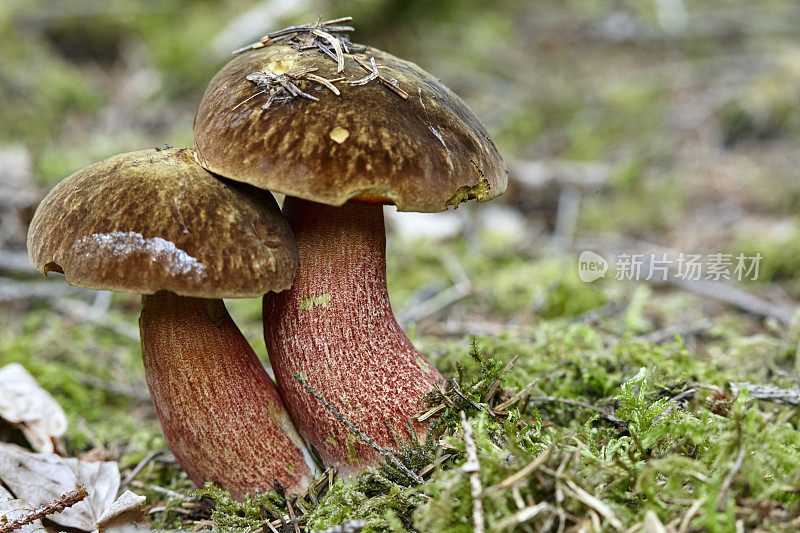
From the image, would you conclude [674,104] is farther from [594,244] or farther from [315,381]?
[315,381]

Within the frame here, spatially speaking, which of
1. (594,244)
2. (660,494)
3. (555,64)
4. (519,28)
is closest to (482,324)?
(594,244)

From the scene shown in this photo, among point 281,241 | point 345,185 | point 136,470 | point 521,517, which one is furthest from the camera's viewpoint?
point 136,470

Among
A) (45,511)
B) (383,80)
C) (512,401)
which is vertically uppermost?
(383,80)

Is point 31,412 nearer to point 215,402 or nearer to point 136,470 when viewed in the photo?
point 136,470

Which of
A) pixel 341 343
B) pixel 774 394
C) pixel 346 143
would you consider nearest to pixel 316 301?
pixel 341 343

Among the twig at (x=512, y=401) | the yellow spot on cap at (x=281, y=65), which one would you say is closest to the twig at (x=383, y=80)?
the yellow spot on cap at (x=281, y=65)

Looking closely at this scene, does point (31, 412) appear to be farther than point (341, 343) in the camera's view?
Yes

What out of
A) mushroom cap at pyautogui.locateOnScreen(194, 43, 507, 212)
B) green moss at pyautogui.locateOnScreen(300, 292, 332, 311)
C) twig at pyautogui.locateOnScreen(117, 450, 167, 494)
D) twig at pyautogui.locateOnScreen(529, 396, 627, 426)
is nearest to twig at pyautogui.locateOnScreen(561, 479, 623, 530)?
twig at pyautogui.locateOnScreen(529, 396, 627, 426)

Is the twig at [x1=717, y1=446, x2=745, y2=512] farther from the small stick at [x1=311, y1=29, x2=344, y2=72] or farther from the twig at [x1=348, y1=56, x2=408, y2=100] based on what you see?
the small stick at [x1=311, y1=29, x2=344, y2=72]
